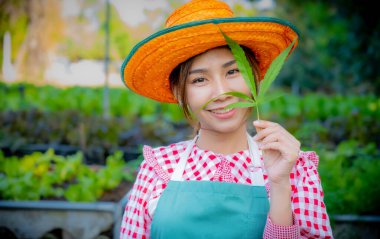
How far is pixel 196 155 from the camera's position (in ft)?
5.30

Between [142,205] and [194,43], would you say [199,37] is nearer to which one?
[194,43]

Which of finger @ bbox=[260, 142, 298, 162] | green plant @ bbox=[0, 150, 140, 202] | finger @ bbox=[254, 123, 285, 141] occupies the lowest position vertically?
green plant @ bbox=[0, 150, 140, 202]

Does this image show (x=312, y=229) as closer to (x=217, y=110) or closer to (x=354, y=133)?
(x=217, y=110)

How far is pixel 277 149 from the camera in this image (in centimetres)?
115

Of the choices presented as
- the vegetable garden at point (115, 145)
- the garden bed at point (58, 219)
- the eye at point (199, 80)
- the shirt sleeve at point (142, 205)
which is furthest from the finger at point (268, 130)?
the garden bed at point (58, 219)

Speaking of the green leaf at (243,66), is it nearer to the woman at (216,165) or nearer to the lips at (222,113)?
the woman at (216,165)

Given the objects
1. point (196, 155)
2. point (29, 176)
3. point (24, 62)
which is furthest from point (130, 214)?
point (24, 62)

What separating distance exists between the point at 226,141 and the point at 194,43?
1.48 ft

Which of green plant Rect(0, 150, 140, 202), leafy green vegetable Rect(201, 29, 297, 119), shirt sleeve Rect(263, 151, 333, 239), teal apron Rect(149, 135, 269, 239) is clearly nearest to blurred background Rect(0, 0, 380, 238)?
green plant Rect(0, 150, 140, 202)

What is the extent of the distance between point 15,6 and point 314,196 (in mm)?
15689

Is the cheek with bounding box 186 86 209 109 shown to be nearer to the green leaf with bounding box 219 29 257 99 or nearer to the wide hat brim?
the wide hat brim

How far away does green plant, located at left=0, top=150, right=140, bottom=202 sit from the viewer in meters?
2.89

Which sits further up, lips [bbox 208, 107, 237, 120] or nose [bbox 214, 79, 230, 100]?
nose [bbox 214, 79, 230, 100]

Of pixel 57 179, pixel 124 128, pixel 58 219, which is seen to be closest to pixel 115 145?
pixel 124 128
